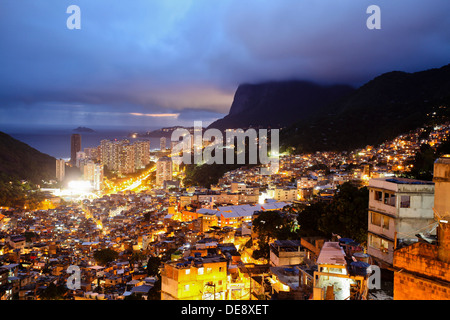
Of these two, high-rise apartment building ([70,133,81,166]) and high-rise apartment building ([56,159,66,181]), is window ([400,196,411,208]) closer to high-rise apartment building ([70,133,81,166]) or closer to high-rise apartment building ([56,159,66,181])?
high-rise apartment building ([56,159,66,181])

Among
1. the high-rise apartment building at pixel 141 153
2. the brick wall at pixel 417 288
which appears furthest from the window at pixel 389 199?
the high-rise apartment building at pixel 141 153

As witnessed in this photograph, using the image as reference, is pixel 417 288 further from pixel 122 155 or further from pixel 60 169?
pixel 122 155

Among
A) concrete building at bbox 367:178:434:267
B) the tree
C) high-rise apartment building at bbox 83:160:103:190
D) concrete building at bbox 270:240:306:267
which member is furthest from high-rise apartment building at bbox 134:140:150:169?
concrete building at bbox 367:178:434:267

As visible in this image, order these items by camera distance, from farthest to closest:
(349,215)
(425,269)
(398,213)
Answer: (349,215) < (398,213) < (425,269)

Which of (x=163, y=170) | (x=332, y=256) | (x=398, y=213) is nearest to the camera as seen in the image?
(x=332, y=256)

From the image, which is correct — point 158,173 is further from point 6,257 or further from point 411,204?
point 411,204

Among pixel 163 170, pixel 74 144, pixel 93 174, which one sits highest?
pixel 74 144

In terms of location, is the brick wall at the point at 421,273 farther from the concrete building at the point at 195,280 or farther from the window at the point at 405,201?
the concrete building at the point at 195,280

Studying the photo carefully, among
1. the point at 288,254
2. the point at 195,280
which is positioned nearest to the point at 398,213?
the point at 288,254
